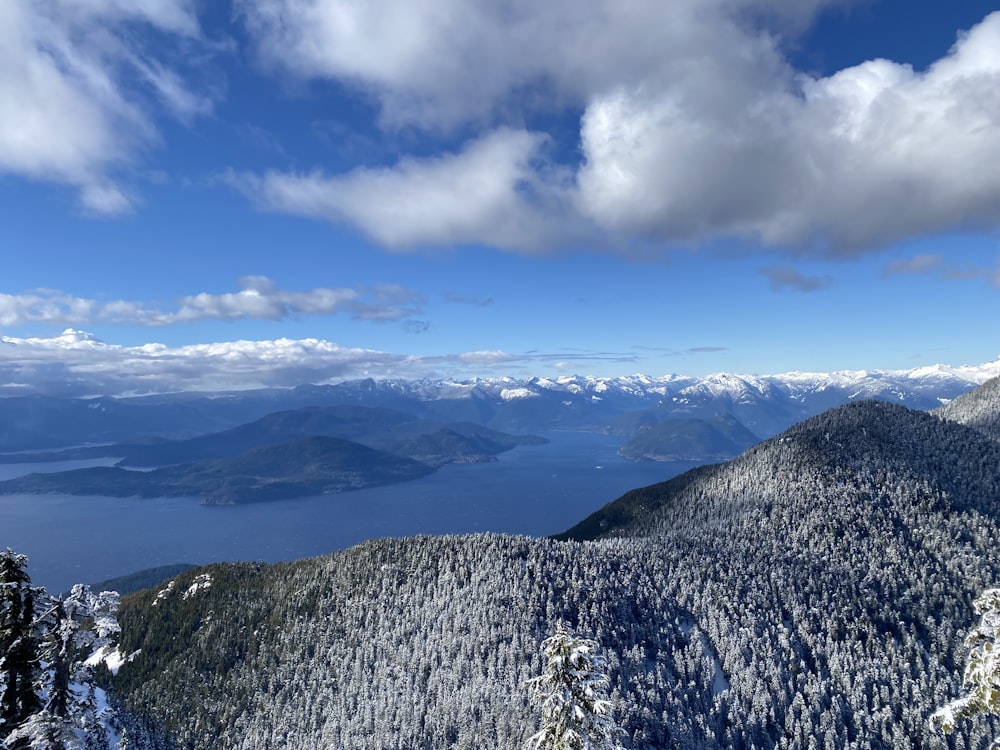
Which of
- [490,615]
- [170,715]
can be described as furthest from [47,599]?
[170,715]

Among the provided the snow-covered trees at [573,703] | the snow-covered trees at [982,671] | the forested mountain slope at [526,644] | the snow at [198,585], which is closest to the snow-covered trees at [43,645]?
the snow-covered trees at [573,703]

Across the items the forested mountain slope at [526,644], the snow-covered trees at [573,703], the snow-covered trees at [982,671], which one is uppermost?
the snow-covered trees at [982,671]

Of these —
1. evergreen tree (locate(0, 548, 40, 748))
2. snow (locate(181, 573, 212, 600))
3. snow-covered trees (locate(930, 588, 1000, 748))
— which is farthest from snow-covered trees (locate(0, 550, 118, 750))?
snow (locate(181, 573, 212, 600))

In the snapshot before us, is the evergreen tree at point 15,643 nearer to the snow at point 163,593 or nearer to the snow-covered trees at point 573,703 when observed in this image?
the snow-covered trees at point 573,703

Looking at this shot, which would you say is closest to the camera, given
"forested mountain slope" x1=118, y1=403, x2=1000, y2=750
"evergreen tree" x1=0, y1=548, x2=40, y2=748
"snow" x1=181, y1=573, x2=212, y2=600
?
"evergreen tree" x1=0, y1=548, x2=40, y2=748

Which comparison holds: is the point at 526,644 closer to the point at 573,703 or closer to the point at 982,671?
the point at 573,703

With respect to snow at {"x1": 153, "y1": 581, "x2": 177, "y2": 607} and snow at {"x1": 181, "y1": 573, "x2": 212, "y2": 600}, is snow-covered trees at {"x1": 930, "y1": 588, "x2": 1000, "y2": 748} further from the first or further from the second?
snow at {"x1": 153, "y1": 581, "x2": 177, "y2": 607}

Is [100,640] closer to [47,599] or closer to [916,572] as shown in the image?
[47,599]
